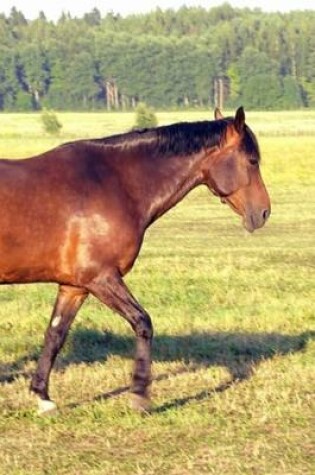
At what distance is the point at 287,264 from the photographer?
17875 millimetres

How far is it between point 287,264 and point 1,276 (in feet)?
33.4

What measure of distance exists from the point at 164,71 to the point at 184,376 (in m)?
126

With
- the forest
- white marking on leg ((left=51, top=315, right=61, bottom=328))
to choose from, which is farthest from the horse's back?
the forest

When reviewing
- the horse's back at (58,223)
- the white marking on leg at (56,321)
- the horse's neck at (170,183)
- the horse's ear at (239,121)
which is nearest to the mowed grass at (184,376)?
the white marking on leg at (56,321)

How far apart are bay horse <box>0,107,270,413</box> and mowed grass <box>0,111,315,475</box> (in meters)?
0.45

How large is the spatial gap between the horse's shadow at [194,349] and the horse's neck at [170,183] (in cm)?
160

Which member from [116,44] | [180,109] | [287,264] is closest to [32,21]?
[116,44]

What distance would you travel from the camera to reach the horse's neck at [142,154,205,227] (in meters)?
8.57

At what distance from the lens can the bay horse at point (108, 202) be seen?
8.13 meters

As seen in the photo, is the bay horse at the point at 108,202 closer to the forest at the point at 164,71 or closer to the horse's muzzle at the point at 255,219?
the horse's muzzle at the point at 255,219

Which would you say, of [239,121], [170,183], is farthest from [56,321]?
[239,121]

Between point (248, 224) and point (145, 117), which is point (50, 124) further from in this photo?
point (248, 224)

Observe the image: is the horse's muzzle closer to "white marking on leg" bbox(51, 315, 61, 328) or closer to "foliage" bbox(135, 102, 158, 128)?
"white marking on leg" bbox(51, 315, 61, 328)

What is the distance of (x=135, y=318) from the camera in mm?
8281
